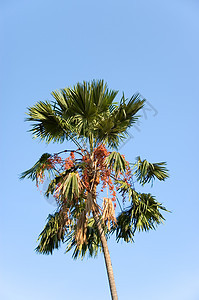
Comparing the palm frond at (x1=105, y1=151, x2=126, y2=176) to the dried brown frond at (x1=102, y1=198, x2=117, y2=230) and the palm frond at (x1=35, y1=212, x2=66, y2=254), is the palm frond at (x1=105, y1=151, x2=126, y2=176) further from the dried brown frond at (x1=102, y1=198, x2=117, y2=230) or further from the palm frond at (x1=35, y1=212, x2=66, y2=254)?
the palm frond at (x1=35, y1=212, x2=66, y2=254)

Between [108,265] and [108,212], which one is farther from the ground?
[108,212]

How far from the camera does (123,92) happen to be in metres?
9.07

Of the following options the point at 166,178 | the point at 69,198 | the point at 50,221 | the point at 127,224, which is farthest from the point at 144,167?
the point at 50,221

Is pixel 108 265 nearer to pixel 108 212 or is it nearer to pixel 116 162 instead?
pixel 108 212

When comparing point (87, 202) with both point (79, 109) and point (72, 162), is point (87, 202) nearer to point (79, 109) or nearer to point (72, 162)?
point (72, 162)

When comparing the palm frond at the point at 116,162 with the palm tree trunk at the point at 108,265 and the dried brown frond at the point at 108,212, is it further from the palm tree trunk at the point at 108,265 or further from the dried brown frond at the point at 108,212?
the palm tree trunk at the point at 108,265

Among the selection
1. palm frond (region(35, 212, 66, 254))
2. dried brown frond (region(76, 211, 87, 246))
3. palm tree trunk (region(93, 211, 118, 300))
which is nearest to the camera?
palm tree trunk (region(93, 211, 118, 300))

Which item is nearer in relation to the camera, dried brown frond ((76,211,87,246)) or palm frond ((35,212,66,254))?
dried brown frond ((76,211,87,246))

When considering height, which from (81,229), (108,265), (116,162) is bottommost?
(108,265)

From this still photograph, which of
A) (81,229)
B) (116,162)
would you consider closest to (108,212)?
(81,229)

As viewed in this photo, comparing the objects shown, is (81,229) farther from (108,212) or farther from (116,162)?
(116,162)

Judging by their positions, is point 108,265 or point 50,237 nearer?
point 108,265

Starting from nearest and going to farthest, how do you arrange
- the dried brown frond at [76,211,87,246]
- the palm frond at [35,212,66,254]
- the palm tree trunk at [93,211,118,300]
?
the palm tree trunk at [93,211,118,300], the dried brown frond at [76,211,87,246], the palm frond at [35,212,66,254]

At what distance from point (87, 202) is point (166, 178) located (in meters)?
2.30
